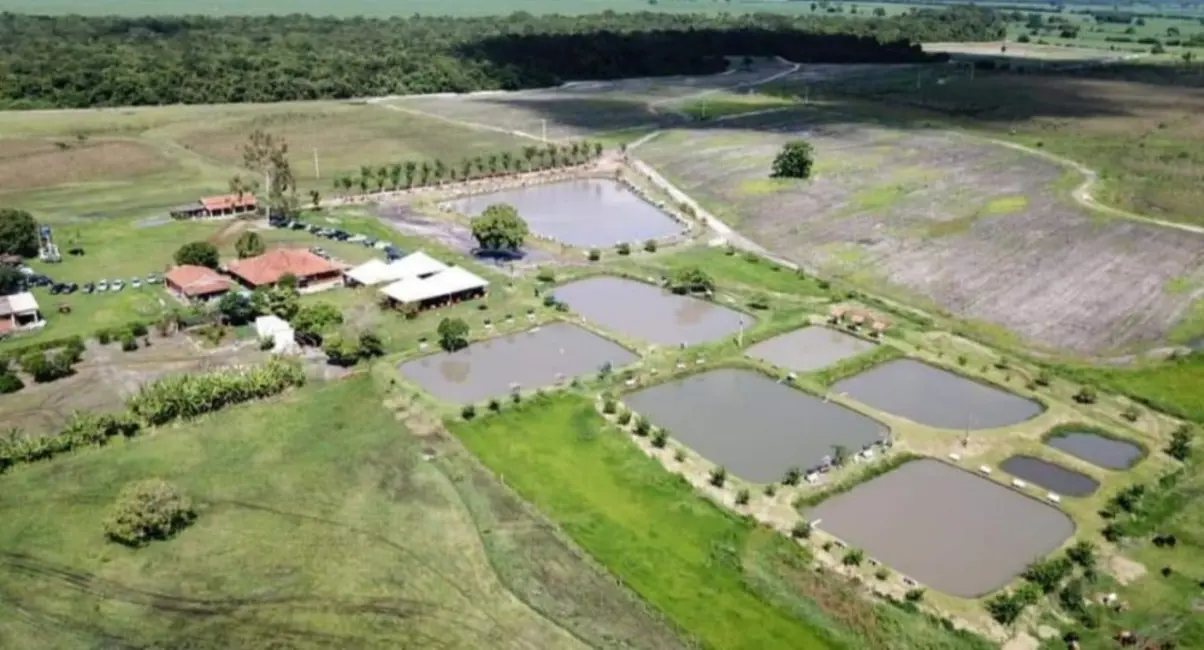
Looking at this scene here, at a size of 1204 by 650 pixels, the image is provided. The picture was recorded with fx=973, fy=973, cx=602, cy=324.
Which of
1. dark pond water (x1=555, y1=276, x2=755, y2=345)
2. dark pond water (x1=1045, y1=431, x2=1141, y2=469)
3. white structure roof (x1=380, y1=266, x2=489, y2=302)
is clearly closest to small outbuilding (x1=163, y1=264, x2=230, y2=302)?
white structure roof (x1=380, y1=266, x2=489, y2=302)

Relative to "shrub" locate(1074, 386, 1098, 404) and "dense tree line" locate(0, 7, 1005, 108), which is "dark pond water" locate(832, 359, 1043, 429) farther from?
"dense tree line" locate(0, 7, 1005, 108)

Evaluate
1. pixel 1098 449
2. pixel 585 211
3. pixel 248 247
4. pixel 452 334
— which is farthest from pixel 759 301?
pixel 248 247

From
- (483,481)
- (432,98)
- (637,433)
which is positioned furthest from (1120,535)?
(432,98)

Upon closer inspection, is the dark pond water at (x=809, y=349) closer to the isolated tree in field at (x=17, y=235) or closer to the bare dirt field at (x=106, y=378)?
the bare dirt field at (x=106, y=378)

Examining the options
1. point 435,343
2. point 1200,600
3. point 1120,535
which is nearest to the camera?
point 1200,600

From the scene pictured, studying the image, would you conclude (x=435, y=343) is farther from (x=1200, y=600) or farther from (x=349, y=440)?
(x=1200, y=600)

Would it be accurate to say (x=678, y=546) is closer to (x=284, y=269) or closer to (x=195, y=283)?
(x=284, y=269)
